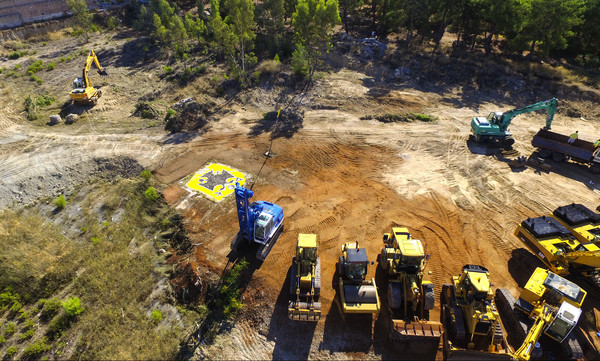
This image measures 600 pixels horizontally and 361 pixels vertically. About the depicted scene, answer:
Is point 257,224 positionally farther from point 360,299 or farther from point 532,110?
point 532,110

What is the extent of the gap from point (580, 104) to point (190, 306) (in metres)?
39.6

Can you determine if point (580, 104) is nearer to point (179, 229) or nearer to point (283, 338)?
point (283, 338)

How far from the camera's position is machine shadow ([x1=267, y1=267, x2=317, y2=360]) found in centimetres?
1323

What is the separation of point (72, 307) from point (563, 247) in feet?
78.2

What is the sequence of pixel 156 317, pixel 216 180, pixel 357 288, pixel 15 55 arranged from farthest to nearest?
pixel 15 55
pixel 216 180
pixel 156 317
pixel 357 288

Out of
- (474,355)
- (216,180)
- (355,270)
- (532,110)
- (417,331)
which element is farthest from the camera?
(532,110)

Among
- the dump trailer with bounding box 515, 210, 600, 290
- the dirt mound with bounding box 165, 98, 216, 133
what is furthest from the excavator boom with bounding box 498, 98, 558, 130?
the dirt mound with bounding box 165, 98, 216, 133

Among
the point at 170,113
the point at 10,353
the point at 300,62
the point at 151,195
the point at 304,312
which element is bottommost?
the point at 10,353

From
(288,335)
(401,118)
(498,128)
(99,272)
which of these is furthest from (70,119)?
(498,128)

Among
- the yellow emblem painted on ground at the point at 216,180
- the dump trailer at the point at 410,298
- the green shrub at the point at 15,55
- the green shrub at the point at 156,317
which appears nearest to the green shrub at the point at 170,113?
the yellow emblem painted on ground at the point at 216,180

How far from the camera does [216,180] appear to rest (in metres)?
22.4

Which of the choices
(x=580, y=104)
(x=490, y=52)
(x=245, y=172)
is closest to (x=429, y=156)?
(x=245, y=172)

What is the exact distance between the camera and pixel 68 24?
5044 cm

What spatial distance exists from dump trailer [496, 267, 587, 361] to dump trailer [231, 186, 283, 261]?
11663 mm
